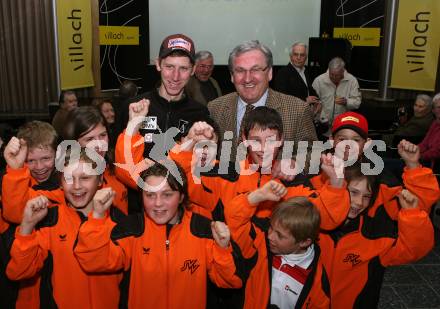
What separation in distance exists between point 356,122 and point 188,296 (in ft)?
4.10

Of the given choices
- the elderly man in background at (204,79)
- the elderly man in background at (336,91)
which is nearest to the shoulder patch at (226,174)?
the elderly man in background at (204,79)

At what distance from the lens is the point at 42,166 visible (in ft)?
7.63

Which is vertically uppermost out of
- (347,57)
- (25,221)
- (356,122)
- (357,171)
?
(347,57)

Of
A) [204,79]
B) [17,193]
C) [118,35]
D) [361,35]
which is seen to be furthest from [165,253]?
[361,35]

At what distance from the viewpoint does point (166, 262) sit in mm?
1930

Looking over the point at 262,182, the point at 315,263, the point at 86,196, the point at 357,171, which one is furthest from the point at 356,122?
the point at 86,196

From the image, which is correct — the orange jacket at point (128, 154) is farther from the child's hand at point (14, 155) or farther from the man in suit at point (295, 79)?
the man in suit at point (295, 79)

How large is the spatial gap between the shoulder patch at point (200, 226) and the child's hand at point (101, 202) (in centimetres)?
39

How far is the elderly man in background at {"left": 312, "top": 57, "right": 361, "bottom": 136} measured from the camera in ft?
20.7

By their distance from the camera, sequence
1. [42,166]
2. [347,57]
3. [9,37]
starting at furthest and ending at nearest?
[347,57], [9,37], [42,166]

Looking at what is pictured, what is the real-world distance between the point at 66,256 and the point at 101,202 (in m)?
0.37

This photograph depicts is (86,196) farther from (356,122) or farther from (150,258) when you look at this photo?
(356,122)

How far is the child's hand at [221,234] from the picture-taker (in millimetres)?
1804

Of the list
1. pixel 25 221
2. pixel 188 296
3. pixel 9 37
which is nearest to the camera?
pixel 25 221
